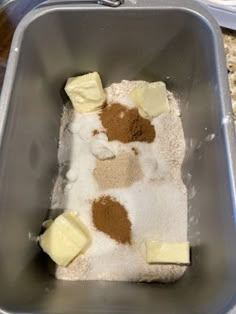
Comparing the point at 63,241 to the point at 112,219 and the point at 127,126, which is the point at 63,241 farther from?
the point at 127,126

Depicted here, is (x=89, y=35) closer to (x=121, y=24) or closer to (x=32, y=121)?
(x=121, y=24)

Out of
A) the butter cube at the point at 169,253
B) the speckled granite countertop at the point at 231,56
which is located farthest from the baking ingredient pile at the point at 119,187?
the speckled granite countertop at the point at 231,56

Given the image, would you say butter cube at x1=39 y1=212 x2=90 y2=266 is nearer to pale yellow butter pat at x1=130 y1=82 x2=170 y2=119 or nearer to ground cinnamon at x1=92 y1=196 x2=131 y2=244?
ground cinnamon at x1=92 y1=196 x2=131 y2=244

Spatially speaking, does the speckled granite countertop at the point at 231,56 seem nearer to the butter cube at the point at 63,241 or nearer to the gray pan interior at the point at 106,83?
the gray pan interior at the point at 106,83

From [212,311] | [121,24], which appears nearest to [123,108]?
[121,24]

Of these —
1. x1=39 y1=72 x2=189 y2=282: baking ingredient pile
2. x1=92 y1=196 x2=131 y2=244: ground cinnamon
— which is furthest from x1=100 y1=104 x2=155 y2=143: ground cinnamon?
x1=92 y1=196 x2=131 y2=244: ground cinnamon

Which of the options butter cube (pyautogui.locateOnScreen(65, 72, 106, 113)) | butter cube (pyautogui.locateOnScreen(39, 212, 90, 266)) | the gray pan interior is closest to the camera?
the gray pan interior
